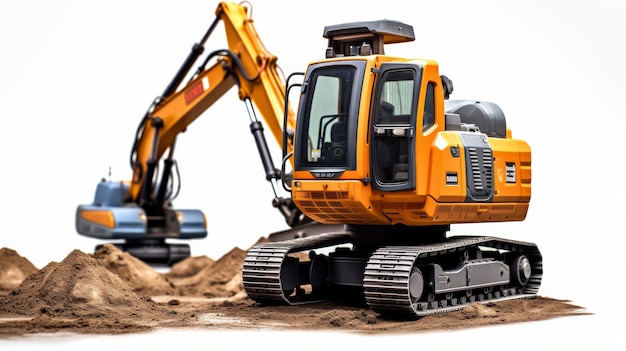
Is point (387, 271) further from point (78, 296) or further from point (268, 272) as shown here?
point (78, 296)

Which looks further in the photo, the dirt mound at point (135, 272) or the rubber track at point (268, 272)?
the dirt mound at point (135, 272)

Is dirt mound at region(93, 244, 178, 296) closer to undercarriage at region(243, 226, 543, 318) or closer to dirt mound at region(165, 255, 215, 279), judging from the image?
dirt mound at region(165, 255, 215, 279)

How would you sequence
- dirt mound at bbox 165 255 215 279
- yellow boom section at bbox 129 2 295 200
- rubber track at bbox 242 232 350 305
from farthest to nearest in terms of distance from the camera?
dirt mound at bbox 165 255 215 279 < yellow boom section at bbox 129 2 295 200 < rubber track at bbox 242 232 350 305

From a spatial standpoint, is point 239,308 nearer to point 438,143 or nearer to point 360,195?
point 360,195

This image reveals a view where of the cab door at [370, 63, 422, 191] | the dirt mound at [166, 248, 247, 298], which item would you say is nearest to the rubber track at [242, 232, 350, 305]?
the cab door at [370, 63, 422, 191]

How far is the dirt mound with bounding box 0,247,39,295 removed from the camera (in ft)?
51.5

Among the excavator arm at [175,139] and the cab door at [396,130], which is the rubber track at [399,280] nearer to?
the cab door at [396,130]

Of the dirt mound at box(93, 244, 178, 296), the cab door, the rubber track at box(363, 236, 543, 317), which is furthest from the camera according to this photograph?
the dirt mound at box(93, 244, 178, 296)

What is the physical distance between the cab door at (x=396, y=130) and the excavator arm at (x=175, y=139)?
2.68 m

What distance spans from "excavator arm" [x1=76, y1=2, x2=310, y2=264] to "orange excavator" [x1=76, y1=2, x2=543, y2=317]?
12.3 inches

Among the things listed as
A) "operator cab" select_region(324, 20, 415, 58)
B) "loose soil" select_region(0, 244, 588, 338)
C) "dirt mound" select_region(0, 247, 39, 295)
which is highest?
"operator cab" select_region(324, 20, 415, 58)

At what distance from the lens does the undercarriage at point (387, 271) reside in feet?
36.6

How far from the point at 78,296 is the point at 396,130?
3.97 meters

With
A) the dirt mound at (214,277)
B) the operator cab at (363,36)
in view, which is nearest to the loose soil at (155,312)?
the dirt mound at (214,277)
